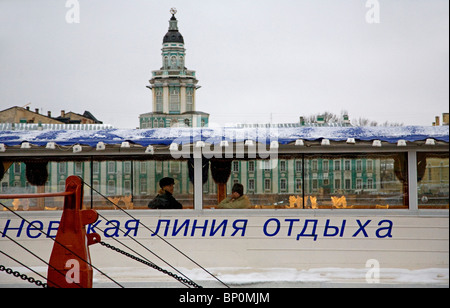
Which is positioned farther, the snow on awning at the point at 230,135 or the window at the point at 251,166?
the window at the point at 251,166

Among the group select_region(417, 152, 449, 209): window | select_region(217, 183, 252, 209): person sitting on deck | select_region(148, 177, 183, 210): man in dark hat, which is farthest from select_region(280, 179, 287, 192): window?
select_region(417, 152, 449, 209): window

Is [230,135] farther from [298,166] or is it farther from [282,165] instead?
[298,166]

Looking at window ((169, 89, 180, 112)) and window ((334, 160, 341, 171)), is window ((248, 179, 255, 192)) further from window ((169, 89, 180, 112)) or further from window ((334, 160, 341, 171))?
window ((169, 89, 180, 112))

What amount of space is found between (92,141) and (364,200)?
3.33 m

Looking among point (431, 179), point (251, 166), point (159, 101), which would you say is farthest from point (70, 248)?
point (431, 179)

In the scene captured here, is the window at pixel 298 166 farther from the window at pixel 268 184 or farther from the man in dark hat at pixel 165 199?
the man in dark hat at pixel 165 199

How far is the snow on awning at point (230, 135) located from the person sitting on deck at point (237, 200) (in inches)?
24.9

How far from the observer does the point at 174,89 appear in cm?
769

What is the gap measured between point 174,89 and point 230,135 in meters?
1.04

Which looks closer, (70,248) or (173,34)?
(70,248)

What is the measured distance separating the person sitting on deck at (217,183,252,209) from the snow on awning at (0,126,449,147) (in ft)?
2.08

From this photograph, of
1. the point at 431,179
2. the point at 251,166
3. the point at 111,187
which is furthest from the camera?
the point at 111,187

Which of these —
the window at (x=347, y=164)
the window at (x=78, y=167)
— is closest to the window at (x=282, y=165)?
the window at (x=347, y=164)

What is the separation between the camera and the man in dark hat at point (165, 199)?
7379 millimetres
